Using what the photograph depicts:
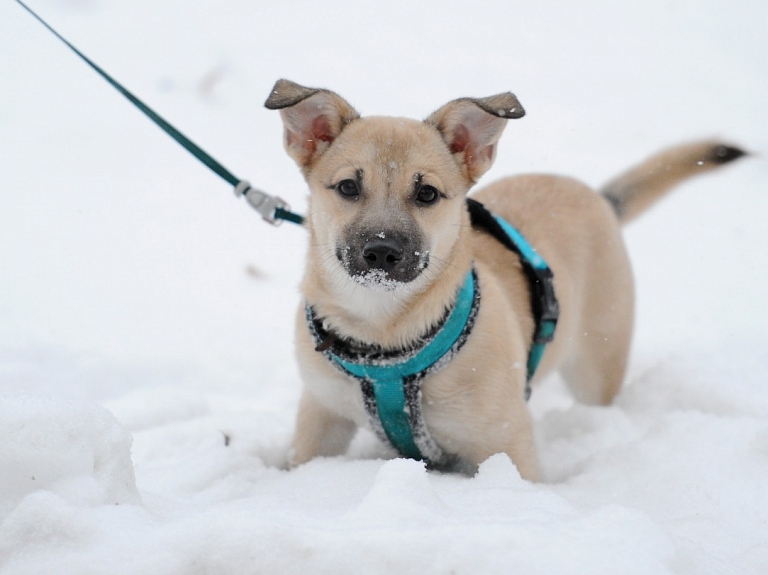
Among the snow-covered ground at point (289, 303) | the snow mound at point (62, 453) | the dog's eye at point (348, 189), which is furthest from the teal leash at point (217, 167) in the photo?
the snow mound at point (62, 453)

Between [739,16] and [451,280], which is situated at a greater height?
[739,16]

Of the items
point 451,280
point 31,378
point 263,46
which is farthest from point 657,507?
point 263,46

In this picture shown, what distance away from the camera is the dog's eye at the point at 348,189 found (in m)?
2.80

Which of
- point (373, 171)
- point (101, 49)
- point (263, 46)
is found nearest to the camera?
point (373, 171)

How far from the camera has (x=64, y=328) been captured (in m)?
4.22

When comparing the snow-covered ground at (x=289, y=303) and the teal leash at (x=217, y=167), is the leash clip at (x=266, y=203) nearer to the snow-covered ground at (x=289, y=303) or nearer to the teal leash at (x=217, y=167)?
the teal leash at (x=217, y=167)

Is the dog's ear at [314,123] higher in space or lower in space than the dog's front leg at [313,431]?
higher

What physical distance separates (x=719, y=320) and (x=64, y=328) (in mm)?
4263

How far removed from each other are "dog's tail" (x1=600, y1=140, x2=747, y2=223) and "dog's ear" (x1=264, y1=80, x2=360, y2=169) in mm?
2028

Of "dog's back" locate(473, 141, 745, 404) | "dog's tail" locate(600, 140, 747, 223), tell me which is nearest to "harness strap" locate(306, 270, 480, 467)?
"dog's back" locate(473, 141, 745, 404)

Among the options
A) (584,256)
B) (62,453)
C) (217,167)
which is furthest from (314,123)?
(62,453)

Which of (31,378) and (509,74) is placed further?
(509,74)

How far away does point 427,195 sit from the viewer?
2.81m

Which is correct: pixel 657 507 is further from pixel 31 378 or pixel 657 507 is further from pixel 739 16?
pixel 739 16
